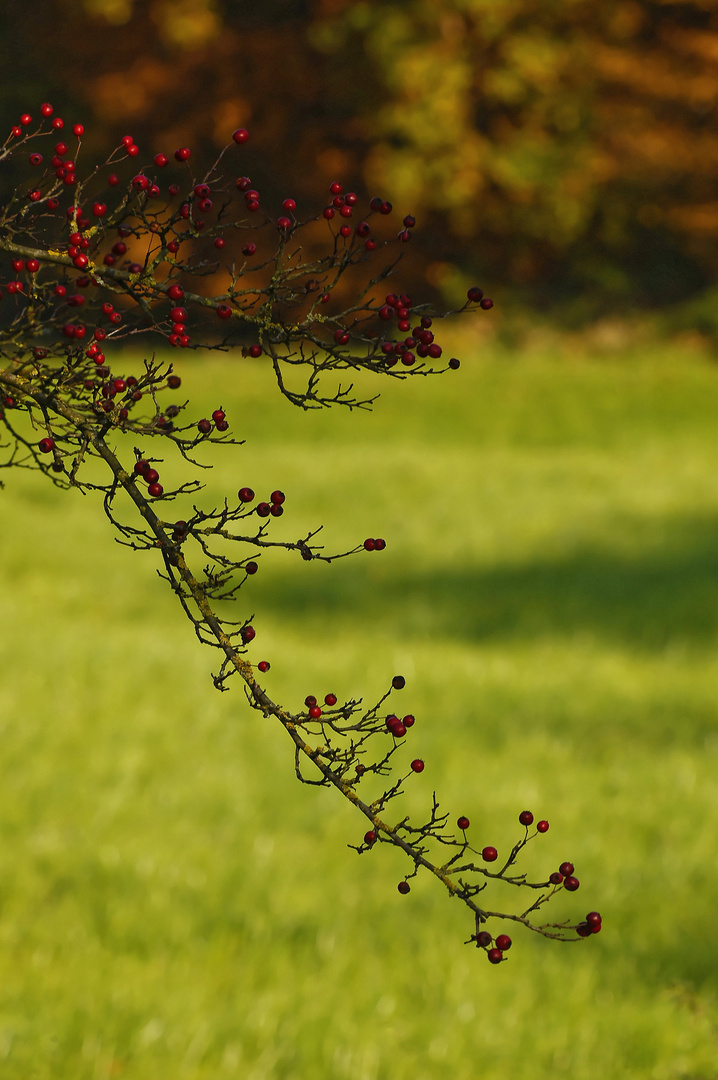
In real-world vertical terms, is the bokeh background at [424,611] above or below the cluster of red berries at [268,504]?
above

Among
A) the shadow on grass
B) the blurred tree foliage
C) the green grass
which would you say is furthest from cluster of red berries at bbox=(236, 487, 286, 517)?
the blurred tree foliage

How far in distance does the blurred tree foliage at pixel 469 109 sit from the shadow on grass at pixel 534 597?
1798cm

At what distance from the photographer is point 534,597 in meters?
16.4

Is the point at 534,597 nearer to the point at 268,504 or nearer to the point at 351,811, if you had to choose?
the point at 351,811

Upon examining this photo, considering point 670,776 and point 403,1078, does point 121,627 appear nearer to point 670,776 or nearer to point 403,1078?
point 670,776

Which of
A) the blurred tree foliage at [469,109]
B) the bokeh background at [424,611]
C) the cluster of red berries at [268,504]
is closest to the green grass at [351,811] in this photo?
the bokeh background at [424,611]

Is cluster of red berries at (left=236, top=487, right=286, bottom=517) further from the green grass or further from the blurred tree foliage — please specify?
the blurred tree foliage

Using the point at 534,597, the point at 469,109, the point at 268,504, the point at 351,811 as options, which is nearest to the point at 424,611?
the point at 534,597

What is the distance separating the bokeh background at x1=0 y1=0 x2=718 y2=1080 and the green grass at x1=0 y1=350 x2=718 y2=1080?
0.11ft

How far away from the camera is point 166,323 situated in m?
2.85

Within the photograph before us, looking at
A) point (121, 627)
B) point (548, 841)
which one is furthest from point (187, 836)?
point (121, 627)

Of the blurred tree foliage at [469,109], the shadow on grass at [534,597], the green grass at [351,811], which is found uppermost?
the blurred tree foliage at [469,109]

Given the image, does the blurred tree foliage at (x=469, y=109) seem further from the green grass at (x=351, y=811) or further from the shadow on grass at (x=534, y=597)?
the shadow on grass at (x=534, y=597)

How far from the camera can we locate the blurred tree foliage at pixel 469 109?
33.0m
